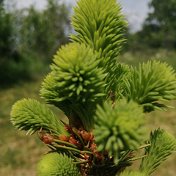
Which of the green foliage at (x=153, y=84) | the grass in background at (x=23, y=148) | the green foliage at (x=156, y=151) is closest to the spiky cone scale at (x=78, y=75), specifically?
the green foliage at (x=153, y=84)

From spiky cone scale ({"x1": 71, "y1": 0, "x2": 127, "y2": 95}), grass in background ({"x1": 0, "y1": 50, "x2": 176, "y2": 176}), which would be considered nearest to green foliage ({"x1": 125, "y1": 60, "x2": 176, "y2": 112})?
spiky cone scale ({"x1": 71, "y1": 0, "x2": 127, "y2": 95})

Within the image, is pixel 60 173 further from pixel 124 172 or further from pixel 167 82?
pixel 167 82

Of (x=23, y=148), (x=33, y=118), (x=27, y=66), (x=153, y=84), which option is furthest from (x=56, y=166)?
(x=27, y=66)

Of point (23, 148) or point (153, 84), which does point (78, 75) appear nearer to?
point (153, 84)

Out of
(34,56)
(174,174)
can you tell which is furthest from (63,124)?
(34,56)

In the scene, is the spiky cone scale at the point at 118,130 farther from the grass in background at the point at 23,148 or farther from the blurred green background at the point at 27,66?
the grass in background at the point at 23,148

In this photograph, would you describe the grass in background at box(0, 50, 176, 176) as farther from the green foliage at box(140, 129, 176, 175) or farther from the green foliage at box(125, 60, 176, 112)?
the green foliage at box(125, 60, 176, 112)

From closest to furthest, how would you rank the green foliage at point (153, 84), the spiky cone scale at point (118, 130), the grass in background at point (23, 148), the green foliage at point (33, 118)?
the spiky cone scale at point (118, 130), the green foliage at point (153, 84), the green foliage at point (33, 118), the grass in background at point (23, 148)
